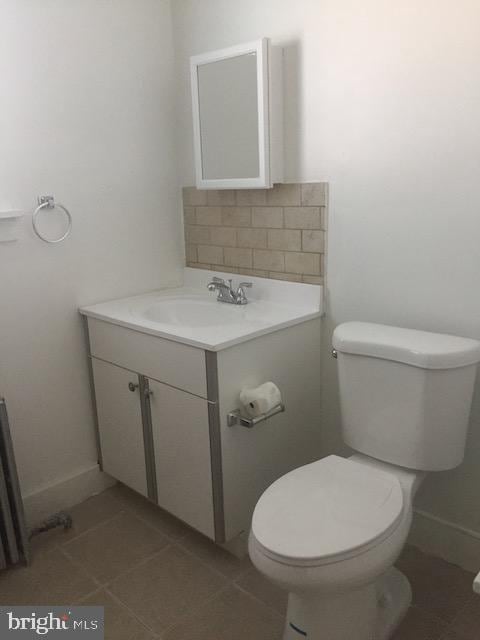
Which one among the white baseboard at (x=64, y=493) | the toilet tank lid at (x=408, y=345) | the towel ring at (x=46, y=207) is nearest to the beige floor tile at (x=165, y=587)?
the white baseboard at (x=64, y=493)

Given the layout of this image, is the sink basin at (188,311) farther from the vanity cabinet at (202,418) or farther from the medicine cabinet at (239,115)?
the medicine cabinet at (239,115)

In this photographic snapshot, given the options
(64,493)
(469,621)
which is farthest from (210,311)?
(469,621)

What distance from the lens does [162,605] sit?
1.68 m

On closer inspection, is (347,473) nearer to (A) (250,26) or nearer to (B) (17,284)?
(B) (17,284)

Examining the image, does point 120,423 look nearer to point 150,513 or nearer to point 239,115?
point 150,513

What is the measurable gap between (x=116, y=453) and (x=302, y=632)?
103 cm

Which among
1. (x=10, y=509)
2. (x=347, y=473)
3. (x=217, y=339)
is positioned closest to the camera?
(x=347, y=473)

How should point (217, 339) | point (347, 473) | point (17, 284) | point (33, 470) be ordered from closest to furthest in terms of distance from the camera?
point (347, 473) → point (217, 339) → point (17, 284) → point (33, 470)

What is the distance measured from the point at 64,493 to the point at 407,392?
1427 mm

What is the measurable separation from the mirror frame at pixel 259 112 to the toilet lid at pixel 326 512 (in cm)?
102

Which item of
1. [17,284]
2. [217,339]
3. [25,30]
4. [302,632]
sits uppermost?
[25,30]

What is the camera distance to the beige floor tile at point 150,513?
6.71 ft

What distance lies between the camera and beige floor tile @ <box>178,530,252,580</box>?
1.83 m

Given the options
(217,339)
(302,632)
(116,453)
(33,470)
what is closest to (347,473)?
(302,632)
